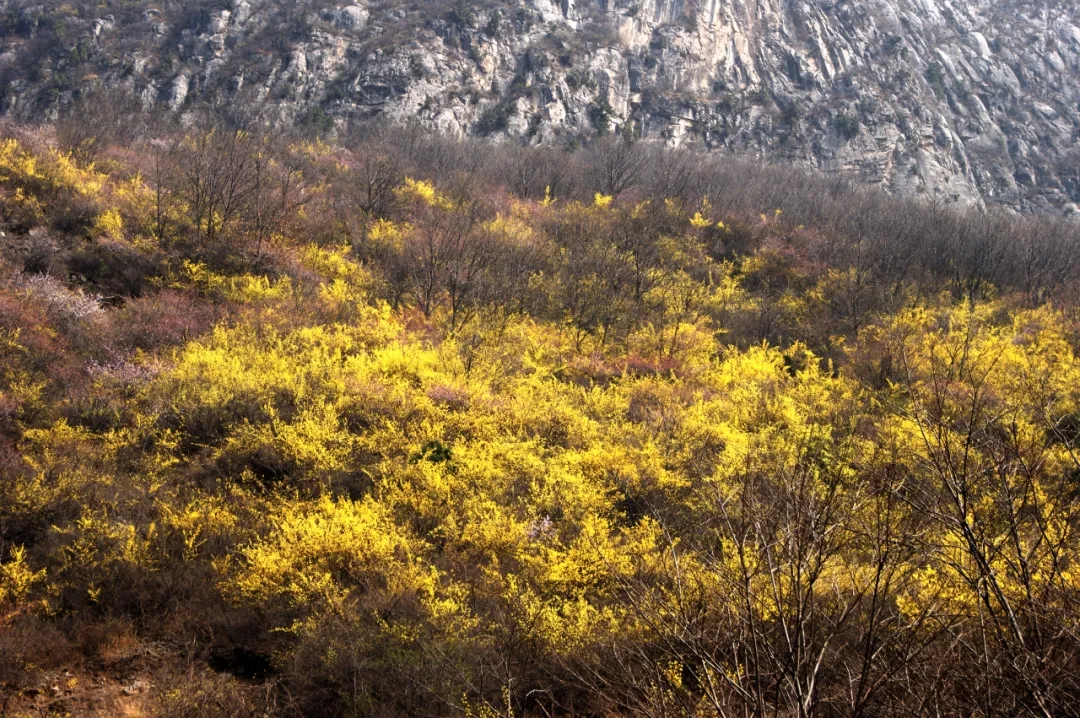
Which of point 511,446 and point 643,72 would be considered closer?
point 511,446

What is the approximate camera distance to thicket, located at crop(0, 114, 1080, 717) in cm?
301

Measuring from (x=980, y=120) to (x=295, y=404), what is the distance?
78549mm

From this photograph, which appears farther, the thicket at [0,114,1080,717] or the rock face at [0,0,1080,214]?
A: the rock face at [0,0,1080,214]

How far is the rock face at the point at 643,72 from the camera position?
53.2m

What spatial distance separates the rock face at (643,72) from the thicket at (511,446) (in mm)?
28311

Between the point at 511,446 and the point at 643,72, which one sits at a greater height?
the point at 643,72

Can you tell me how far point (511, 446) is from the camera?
10.8m

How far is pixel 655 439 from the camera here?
1198 cm

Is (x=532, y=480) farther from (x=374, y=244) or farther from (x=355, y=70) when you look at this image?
(x=355, y=70)

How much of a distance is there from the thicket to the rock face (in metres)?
28.3

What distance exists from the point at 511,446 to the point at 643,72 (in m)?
64.7

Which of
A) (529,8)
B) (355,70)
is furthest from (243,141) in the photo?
(529,8)

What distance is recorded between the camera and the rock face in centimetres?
5322

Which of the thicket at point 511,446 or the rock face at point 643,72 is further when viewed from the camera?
the rock face at point 643,72
